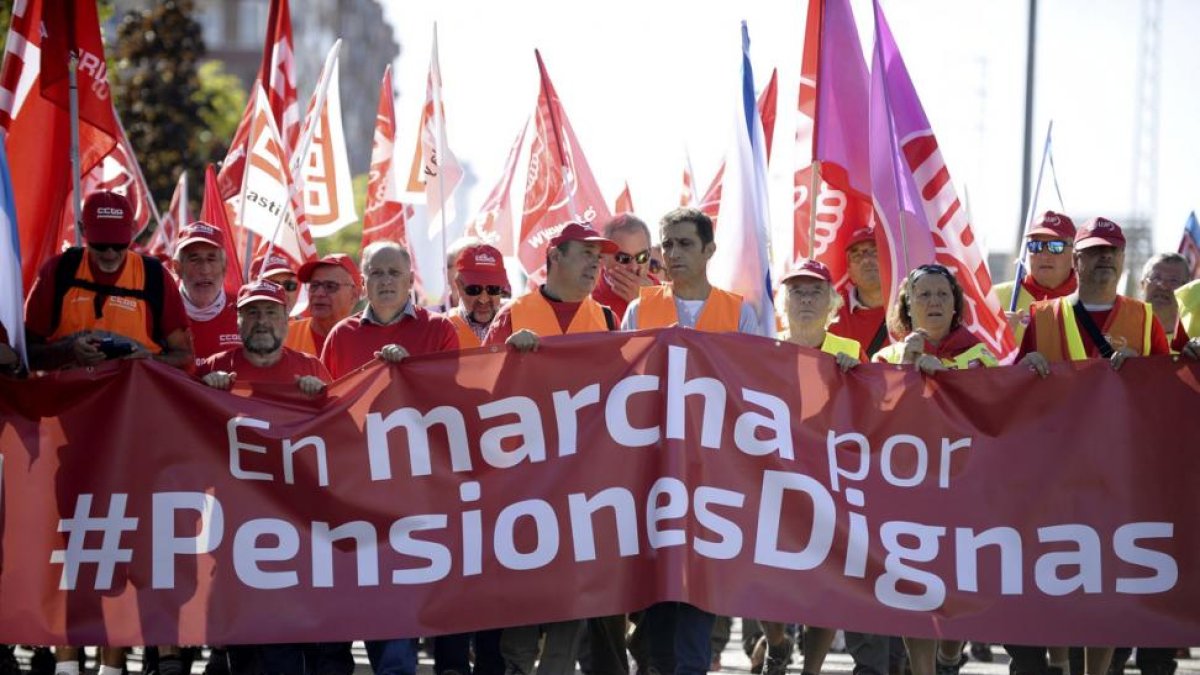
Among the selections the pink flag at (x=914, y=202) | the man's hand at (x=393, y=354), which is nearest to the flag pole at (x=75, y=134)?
the man's hand at (x=393, y=354)

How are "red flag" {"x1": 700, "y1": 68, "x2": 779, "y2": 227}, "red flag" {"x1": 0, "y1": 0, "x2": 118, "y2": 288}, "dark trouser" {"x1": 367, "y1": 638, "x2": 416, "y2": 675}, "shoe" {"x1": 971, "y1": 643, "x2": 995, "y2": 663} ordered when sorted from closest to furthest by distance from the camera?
"dark trouser" {"x1": 367, "y1": 638, "x2": 416, "y2": 675}, "red flag" {"x1": 0, "y1": 0, "x2": 118, "y2": 288}, "shoe" {"x1": 971, "y1": 643, "x2": 995, "y2": 663}, "red flag" {"x1": 700, "y1": 68, "x2": 779, "y2": 227}

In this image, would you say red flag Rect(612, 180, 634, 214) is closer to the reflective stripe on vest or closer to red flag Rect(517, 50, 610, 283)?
red flag Rect(517, 50, 610, 283)

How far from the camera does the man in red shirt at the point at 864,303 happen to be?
10.1m

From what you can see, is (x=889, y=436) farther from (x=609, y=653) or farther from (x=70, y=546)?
(x=70, y=546)

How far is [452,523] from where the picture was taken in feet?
26.1

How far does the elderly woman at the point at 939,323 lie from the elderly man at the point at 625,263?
2294mm

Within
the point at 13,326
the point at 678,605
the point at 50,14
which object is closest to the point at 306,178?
the point at 50,14

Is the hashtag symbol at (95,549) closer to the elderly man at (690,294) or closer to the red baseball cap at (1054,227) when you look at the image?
the elderly man at (690,294)

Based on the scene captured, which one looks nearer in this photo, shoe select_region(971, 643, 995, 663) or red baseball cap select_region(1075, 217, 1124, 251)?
red baseball cap select_region(1075, 217, 1124, 251)

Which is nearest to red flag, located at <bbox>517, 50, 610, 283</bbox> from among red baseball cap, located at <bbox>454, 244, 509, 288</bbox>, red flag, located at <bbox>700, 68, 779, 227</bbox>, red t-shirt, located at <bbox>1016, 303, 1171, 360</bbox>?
red flag, located at <bbox>700, 68, 779, 227</bbox>

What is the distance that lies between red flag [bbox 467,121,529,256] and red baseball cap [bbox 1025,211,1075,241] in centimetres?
489

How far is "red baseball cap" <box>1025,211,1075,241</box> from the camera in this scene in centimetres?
1027

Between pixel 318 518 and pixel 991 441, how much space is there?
2841 millimetres

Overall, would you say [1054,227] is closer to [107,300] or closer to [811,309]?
[811,309]
